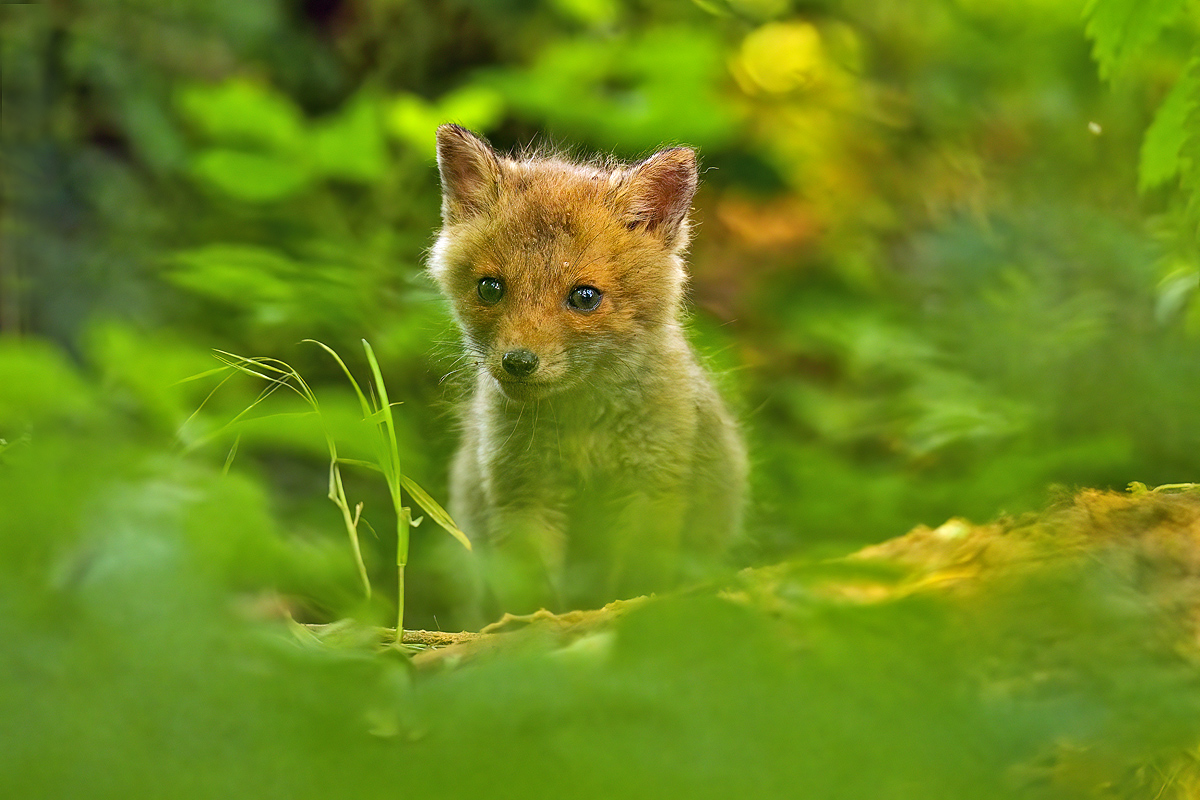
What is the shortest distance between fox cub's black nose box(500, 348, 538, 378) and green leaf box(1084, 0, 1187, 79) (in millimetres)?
1479

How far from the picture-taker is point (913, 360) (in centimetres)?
480

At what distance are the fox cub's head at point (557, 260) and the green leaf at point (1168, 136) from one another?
124 centimetres

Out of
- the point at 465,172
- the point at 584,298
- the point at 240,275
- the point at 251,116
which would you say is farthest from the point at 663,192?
the point at 251,116

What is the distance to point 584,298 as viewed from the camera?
279 cm

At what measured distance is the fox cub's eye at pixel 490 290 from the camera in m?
2.78

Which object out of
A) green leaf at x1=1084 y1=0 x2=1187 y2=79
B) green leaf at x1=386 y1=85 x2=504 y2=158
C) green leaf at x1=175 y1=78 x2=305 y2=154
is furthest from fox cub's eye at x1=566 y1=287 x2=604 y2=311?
green leaf at x1=175 y1=78 x2=305 y2=154

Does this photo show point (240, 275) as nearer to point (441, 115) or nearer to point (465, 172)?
point (465, 172)

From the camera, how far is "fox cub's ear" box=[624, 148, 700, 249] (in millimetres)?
2957

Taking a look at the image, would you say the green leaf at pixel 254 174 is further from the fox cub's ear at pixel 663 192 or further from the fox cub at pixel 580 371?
the fox cub's ear at pixel 663 192

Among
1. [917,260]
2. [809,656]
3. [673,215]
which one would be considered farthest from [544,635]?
[917,260]

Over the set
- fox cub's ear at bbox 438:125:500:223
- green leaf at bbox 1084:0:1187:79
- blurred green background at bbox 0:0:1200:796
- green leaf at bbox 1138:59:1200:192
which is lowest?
blurred green background at bbox 0:0:1200:796

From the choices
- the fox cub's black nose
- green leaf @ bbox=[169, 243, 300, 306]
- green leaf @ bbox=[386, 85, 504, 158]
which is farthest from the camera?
green leaf @ bbox=[386, 85, 504, 158]

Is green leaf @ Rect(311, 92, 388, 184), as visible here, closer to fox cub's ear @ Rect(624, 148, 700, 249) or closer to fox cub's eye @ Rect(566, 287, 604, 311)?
fox cub's ear @ Rect(624, 148, 700, 249)

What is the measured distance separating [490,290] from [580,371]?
0.34 m
